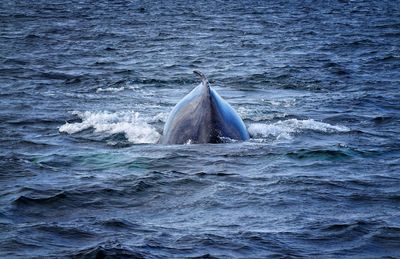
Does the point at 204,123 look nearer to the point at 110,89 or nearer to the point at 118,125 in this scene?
the point at 118,125

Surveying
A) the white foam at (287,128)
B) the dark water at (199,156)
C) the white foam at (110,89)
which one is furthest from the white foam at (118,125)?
the white foam at (110,89)

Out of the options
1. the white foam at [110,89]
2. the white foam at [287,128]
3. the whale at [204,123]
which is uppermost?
the whale at [204,123]

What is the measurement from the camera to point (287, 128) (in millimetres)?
19094

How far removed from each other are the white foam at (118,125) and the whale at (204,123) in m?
1.01

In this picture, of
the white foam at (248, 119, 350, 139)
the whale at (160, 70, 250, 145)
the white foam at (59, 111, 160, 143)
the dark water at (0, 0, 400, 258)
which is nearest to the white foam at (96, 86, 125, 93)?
the dark water at (0, 0, 400, 258)

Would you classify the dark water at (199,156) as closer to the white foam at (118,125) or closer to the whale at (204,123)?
the white foam at (118,125)

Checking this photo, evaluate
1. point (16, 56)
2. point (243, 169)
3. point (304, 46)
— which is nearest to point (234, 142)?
point (243, 169)

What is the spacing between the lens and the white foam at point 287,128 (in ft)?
59.5

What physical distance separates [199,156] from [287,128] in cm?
450

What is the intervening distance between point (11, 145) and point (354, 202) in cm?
762

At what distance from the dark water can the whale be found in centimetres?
22

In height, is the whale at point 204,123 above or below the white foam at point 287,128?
above

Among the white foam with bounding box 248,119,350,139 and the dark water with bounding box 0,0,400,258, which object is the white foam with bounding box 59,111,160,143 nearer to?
the dark water with bounding box 0,0,400,258

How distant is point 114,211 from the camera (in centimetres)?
1251
